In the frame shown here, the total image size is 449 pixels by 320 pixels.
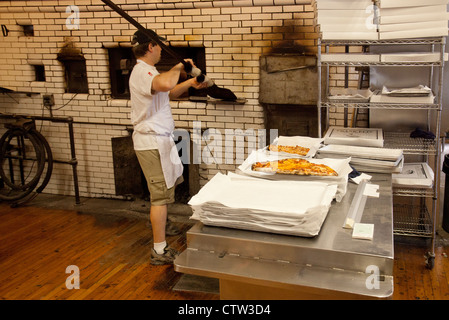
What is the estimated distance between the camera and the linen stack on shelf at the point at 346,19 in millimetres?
3199

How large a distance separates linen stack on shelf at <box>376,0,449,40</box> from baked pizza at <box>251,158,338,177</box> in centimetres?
140

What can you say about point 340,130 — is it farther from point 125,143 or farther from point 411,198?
point 125,143

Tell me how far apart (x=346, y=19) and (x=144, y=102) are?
5.27 feet

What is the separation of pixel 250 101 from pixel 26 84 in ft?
9.51

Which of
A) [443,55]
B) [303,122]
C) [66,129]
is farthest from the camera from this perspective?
[66,129]

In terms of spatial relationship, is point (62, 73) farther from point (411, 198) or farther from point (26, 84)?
point (411, 198)

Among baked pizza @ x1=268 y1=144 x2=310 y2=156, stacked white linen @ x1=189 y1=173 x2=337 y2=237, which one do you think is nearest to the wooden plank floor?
baked pizza @ x1=268 y1=144 x2=310 y2=156

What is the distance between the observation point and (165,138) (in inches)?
142
